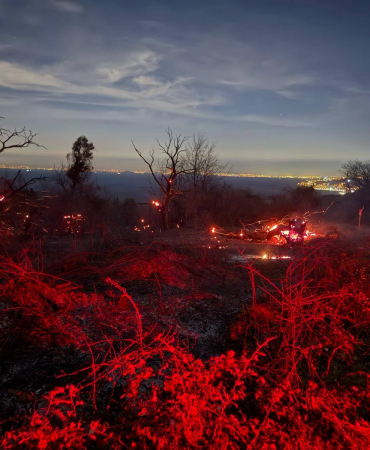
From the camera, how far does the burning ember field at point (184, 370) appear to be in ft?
8.60

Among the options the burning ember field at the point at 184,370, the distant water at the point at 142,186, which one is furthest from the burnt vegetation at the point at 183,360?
the distant water at the point at 142,186

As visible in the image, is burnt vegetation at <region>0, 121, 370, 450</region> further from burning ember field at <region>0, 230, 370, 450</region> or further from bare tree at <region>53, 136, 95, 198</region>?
bare tree at <region>53, 136, 95, 198</region>

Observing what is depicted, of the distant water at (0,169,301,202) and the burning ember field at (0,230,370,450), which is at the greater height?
the distant water at (0,169,301,202)

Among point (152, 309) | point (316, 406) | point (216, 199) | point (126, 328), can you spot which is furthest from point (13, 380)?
point (216, 199)

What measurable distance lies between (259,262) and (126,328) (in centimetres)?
499

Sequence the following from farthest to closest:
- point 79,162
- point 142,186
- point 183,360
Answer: point 142,186
point 79,162
point 183,360

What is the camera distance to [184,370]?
334cm

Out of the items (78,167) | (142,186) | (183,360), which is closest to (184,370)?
(183,360)

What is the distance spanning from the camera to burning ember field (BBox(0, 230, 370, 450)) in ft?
8.60

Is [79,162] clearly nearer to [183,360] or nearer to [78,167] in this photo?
[78,167]

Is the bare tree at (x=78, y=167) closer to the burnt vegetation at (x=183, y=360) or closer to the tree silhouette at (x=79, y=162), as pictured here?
the tree silhouette at (x=79, y=162)

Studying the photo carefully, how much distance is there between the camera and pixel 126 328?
14.2 ft

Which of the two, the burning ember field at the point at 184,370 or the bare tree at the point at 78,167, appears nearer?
the burning ember field at the point at 184,370

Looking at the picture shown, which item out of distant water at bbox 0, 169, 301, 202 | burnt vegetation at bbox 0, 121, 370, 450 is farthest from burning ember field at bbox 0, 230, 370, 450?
distant water at bbox 0, 169, 301, 202
